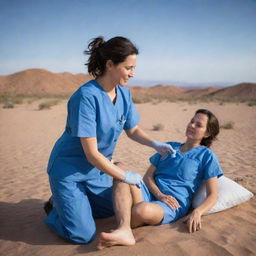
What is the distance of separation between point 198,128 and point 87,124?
3.81 feet

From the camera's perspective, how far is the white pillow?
2.74m

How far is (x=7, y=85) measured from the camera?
2628 inches

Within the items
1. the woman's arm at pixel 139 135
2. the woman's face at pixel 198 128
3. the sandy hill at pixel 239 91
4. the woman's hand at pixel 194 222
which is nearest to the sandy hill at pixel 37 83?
the sandy hill at pixel 239 91

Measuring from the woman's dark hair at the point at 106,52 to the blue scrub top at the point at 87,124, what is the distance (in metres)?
0.14

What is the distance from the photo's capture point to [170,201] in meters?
2.56

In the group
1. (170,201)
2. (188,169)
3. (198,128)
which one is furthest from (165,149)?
(170,201)

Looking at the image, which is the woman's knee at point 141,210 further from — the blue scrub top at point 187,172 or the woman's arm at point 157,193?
the blue scrub top at point 187,172

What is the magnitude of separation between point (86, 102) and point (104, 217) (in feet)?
4.45

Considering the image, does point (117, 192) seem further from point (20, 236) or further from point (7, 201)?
point (7, 201)

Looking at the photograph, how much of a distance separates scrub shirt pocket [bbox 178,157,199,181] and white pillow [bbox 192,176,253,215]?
0.22 m

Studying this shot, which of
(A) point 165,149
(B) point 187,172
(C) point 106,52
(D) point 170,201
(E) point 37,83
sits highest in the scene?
(E) point 37,83

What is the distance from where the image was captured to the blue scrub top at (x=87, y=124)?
2248 millimetres

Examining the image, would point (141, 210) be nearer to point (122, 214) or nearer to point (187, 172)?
point (122, 214)

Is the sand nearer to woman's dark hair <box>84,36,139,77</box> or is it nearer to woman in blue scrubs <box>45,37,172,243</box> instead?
woman in blue scrubs <box>45,37,172,243</box>
